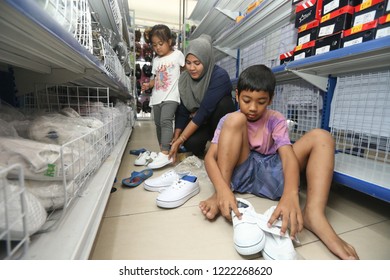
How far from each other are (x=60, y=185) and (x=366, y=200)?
131 cm

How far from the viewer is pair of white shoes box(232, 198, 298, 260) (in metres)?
0.59

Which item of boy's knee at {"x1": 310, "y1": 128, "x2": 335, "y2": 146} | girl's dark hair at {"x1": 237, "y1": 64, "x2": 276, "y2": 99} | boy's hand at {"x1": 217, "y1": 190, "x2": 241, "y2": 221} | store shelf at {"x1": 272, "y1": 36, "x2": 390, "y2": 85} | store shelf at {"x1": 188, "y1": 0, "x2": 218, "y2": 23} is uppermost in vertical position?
store shelf at {"x1": 188, "y1": 0, "x2": 218, "y2": 23}

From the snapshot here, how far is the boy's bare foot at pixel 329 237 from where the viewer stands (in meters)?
0.61

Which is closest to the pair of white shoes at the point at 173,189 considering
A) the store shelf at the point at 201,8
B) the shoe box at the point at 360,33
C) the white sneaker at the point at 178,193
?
the white sneaker at the point at 178,193

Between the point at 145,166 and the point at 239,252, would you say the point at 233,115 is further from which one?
the point at 145,166

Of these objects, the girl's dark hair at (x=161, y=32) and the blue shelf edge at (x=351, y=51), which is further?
the girl's dark hair at (x=161, y=32)

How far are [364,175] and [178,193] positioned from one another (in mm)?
764

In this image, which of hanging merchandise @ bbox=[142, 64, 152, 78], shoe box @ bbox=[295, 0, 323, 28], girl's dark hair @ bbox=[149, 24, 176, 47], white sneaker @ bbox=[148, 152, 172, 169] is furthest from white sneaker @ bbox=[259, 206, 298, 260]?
hanging merchandise @ bbox=[142, 64, 152, 78]

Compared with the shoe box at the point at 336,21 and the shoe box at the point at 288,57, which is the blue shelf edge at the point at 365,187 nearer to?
the shoe box at the point at 336,21

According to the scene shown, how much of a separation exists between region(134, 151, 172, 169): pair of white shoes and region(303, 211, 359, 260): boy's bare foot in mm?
887

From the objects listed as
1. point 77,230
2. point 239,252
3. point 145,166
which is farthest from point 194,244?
point 145,166

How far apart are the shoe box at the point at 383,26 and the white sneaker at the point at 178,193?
1014mm

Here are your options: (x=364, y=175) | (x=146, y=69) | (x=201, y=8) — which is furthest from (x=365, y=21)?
(x=146, y=69)

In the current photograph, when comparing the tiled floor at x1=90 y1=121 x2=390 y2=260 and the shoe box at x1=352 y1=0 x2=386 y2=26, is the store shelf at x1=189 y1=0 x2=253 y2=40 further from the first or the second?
the tiled floor at x1=90 y1=121 x2=390 y2=260
